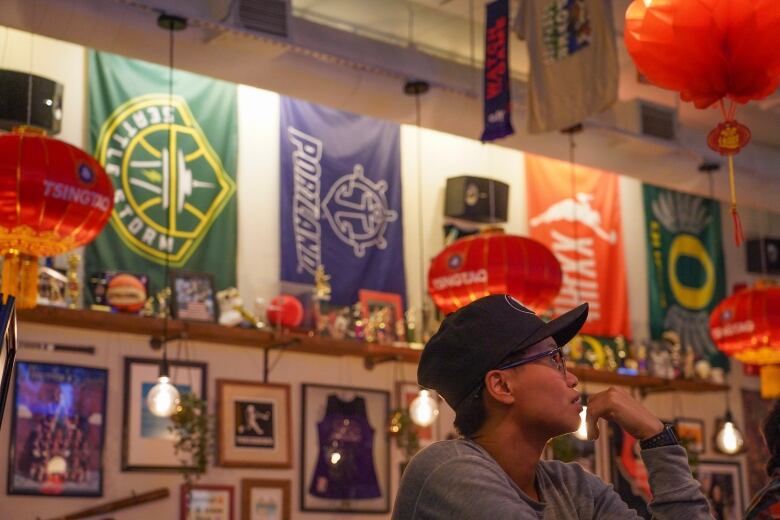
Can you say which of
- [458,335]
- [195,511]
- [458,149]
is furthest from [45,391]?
[458,335]

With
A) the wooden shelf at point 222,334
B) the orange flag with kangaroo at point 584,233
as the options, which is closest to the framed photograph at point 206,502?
the wooden shelf at point 222,334

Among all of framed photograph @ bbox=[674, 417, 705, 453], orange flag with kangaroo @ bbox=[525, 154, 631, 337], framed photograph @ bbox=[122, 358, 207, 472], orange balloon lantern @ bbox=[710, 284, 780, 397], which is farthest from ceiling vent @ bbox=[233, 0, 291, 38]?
framed photograph @ bbox=[674, 417, 705, 453]

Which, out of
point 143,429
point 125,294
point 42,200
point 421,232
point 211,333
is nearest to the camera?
point 42,200

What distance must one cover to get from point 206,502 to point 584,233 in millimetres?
4897

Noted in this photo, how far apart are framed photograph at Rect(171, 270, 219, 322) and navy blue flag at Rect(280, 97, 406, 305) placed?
2.84 feet

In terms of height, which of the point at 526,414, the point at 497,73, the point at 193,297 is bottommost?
the point at 526,414

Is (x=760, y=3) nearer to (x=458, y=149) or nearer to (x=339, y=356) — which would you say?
(x=339, y=356)

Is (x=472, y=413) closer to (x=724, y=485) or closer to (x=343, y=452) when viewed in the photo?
(x=343, y=452)

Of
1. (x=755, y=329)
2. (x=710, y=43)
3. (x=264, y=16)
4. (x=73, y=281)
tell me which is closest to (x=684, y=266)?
(x=755, y=329)

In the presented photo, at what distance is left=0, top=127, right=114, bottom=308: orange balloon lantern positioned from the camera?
20.5ft

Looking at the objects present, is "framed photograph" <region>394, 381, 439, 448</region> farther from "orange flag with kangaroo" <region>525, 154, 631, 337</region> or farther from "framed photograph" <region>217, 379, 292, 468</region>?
"orange flag with kangaroo" <region>525, 154, 631, 337</region>

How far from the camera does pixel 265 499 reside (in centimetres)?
920

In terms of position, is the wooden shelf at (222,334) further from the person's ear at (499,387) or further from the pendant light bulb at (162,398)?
the person's ear at (499,387)

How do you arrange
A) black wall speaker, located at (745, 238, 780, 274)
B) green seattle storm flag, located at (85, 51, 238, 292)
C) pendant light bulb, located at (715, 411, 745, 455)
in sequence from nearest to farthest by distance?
1. green seattle storm flag, located at (85, 51, 238, 292)
2. pendant light bulb, located at (715, 411, 745, 455)
3. black wall speaker, located at (745, 238, 780, 274)
